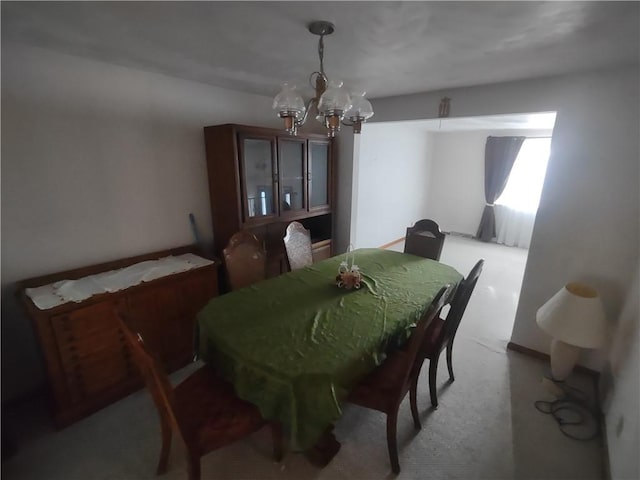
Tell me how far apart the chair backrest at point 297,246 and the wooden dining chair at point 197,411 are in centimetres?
119

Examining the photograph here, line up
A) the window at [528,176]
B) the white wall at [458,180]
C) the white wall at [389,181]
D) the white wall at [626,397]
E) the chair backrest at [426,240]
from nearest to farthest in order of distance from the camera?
the white wall at [626,397], the chair backrest at [426,240], the white wall at [389,181], the window at [528,176], the white wall at [458,180]

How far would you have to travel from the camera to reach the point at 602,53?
1.63m

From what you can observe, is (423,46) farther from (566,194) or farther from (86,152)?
(86,152)

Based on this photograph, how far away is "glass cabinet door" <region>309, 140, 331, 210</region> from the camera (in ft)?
10.2

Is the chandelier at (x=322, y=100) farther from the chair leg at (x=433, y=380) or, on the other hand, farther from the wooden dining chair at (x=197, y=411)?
the chair leg at (x=433, y=380)

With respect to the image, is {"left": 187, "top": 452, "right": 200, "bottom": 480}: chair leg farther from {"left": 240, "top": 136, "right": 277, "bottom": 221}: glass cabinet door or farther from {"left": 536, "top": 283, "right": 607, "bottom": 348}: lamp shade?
{"left": 536, "top": 283, "right": 607, "bottom": 348}: lamp shade

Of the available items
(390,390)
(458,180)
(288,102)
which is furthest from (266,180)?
(458,180)

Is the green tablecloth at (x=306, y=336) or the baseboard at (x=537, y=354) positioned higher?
the green tablecloth at (x=306, y=336)

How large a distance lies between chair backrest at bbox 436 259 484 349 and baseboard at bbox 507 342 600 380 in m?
1.14

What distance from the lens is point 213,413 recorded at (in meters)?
1.31

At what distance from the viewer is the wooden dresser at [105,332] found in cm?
163

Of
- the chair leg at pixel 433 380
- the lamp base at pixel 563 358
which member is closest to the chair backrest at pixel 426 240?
the lamp base at pixel 563 358

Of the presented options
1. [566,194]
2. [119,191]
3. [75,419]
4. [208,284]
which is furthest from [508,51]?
[75,419]

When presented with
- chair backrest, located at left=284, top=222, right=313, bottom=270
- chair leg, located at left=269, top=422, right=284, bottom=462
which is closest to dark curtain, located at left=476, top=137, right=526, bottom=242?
chair backrest, located at left=284, top=222, right=313, bottom=270
